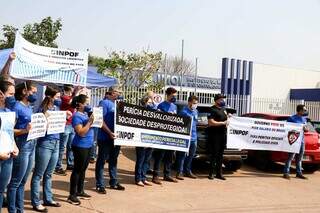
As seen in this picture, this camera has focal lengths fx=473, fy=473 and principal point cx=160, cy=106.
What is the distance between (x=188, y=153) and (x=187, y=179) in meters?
0.60

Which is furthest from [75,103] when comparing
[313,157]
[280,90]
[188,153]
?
[280,90]

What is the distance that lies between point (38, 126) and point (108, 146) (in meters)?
2.41

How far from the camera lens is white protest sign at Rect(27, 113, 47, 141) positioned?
6328mm

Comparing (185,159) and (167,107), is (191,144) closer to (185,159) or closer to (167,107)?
(185,159)

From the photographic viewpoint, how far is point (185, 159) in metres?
11.1

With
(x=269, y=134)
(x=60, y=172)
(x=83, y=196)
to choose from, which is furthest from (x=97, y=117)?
(x=269, y=134)

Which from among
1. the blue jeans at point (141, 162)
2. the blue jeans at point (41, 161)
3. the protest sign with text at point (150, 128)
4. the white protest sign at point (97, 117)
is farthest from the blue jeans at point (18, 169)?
the blue jeans at point (141, 162)

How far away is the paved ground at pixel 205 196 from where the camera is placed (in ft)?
26.1

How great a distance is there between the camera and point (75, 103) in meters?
7.50

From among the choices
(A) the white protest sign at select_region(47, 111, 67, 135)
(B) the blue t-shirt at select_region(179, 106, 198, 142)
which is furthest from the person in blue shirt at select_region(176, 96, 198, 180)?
(A) the white protest sign at select_region(47, 111, 67, 135)

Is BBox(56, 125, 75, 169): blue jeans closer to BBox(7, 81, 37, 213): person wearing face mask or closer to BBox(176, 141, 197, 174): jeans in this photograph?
BBox(176, 141, 197, 174): jeans

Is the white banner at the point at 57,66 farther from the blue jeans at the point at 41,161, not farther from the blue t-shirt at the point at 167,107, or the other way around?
the blue jeans at the point at 41,161

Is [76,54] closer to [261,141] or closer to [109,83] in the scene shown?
[109,83]

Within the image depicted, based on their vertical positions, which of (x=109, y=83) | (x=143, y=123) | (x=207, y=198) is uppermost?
(x=109, y=83)
